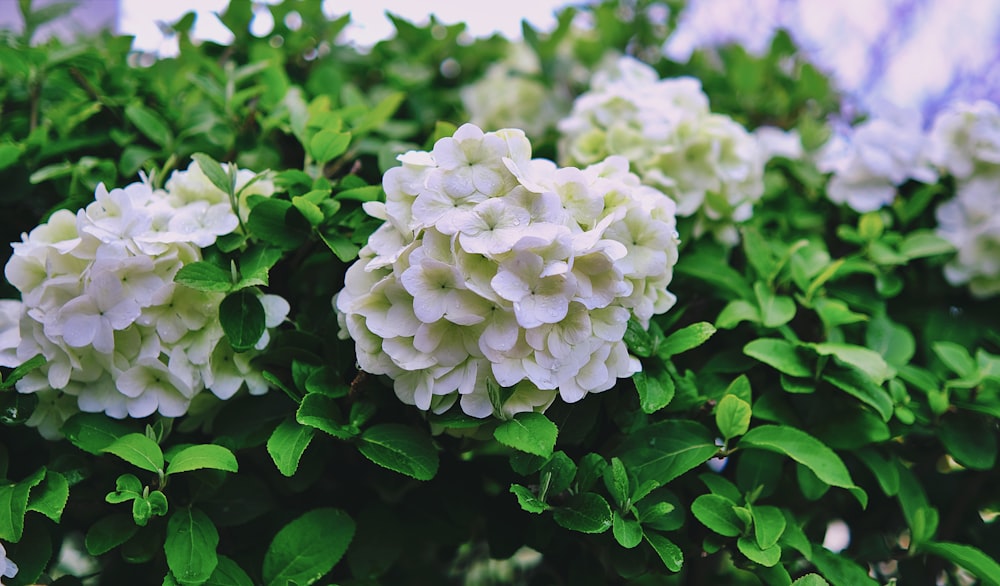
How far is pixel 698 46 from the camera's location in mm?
1725

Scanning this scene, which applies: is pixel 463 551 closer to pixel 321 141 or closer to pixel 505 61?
pixel 321 141

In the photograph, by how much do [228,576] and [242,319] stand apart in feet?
0.89

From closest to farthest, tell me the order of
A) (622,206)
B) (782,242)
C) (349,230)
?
(622,206), (349,230), (782,242)

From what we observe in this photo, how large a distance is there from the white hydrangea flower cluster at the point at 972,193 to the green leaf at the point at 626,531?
712 mm

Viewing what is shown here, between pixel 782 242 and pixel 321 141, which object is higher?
pixel 321 141

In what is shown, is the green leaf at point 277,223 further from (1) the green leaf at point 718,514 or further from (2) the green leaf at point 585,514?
(1) the green leaf at point 718,514

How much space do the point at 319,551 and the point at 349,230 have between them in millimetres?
379

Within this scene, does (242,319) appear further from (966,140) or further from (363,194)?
(966,140)

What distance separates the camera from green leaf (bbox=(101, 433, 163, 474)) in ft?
2.53

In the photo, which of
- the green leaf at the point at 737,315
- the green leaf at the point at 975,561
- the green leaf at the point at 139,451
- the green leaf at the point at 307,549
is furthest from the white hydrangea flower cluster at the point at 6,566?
the green leaf at the point at 975,561

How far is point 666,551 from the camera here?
0.78 meters

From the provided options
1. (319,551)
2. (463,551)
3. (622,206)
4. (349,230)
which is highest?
(622,206)

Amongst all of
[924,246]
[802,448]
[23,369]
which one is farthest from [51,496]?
[924,246]

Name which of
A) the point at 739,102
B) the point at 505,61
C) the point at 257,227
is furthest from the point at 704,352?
the point at 505,61
